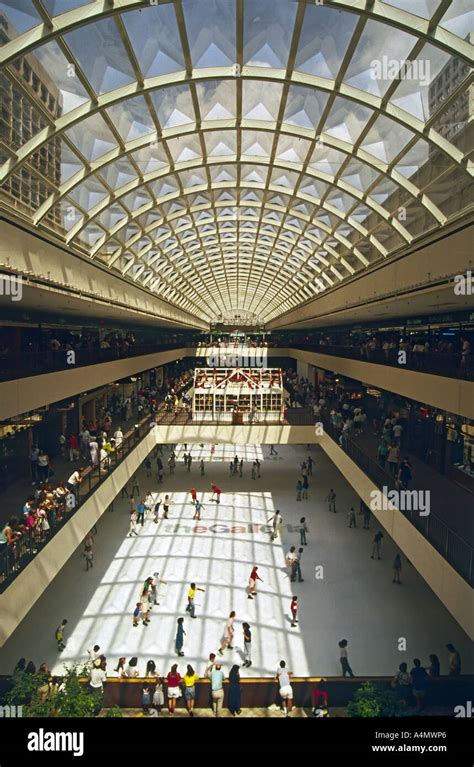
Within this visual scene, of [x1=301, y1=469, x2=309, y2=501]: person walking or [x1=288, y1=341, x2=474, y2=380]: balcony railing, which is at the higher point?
[x1=288, y1=341, x2=474, y2=380]: balcony railing

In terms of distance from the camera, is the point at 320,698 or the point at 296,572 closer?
the point at 320,698

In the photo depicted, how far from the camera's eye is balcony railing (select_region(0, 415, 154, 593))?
11047 mm

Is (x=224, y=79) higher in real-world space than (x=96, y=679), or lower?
higher

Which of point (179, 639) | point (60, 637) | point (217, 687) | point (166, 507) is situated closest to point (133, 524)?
point (166, 507)

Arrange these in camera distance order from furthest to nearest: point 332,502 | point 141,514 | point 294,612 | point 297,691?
point 332,502, point 141,514, point 294,612, point 297,691

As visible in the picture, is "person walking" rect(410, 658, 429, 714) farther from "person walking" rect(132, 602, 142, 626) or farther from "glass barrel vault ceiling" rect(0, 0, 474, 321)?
"glass barrel vault ceiling" rect(0, 0, 474, 321)

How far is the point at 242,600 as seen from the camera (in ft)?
61.6

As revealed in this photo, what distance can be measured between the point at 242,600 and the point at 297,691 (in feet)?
20.1

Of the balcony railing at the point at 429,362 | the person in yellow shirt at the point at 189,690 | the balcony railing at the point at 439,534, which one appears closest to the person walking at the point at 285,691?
the person in yellow shirt at the point at 189,690

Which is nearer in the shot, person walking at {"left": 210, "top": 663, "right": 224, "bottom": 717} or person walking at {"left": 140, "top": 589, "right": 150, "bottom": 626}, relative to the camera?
person walking at {"left": 210, "top": 663, "right": 224, "bottom": 717}

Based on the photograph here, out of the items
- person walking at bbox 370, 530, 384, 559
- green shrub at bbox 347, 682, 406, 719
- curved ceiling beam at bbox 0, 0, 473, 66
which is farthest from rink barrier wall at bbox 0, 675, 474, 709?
curved ceiling beam at bbox 0, 0, 473, 66

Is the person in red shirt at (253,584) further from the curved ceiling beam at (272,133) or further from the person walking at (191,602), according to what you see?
the curved ceiling beam at (272,133)

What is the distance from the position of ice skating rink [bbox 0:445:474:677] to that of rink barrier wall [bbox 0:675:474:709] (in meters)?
1.34

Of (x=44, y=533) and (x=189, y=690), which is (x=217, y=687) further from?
(x=44, y=533)
